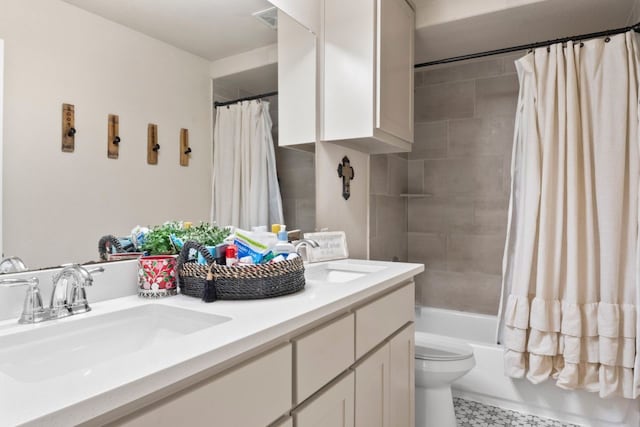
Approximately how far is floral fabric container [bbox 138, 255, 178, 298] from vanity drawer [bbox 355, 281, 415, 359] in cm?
55

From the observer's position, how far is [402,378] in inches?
59.4

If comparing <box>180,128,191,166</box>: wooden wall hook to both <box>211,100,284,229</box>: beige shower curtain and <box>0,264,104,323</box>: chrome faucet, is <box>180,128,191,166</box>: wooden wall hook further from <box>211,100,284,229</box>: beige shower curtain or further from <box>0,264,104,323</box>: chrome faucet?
<box>0,264,104,323</box>: chrome faucet

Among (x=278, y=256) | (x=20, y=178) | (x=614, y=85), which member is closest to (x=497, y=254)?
(x=614, y=85)

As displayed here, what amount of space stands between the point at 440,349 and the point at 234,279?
1.40m

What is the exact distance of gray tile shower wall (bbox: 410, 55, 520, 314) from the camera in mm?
2771

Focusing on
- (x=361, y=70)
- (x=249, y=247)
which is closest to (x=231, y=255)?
(x=249, y=247)

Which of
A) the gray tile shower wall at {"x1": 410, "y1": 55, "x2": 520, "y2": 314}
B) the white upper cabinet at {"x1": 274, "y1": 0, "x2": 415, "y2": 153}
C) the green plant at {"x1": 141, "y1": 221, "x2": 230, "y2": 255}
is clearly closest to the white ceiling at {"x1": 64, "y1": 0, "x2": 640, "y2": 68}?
the white upper cabinet at {"x1": 274, "y1": 0, "x2": 415, "y2": 153}

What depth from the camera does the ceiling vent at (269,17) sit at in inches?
64.0

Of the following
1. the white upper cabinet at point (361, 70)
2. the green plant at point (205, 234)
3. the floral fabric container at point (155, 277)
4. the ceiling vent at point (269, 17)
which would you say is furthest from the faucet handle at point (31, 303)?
the white upper cabinet at point (361, 70)

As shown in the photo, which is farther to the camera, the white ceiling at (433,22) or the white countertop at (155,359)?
the white ceiling at (433,22)

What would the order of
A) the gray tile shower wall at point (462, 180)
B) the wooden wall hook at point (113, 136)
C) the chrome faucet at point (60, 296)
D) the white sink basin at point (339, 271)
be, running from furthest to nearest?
the gray tile shower wall at point (462, 180), the white sink basin at point (339, 271), the wooden wall hook at point (113, 136), the chrome faucet at point (60, 296)

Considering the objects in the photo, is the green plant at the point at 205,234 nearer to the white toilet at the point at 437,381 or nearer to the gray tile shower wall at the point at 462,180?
the white toilet at the point at 437,381

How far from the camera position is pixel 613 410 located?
1961 mm

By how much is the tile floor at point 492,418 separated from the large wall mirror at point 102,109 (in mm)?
1795
